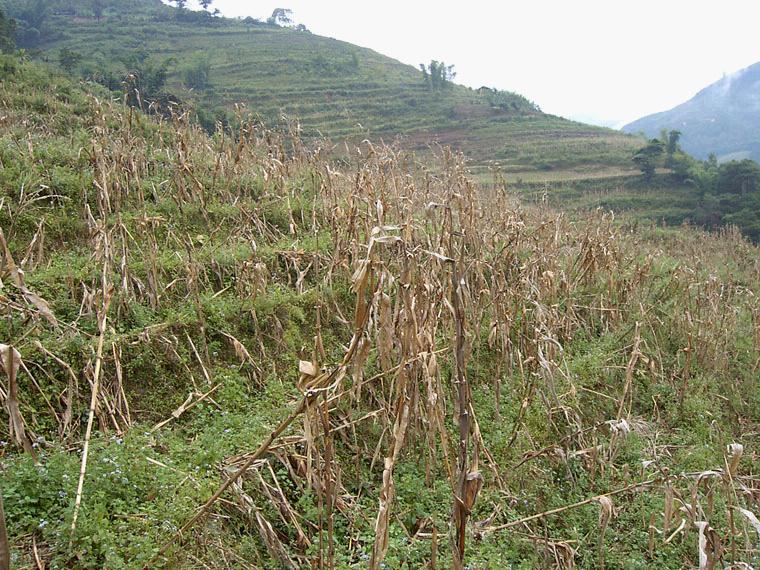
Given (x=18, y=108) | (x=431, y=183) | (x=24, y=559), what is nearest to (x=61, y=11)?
(x=18, y=108)

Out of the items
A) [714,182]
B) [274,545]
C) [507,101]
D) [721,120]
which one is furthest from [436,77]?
[721,120]

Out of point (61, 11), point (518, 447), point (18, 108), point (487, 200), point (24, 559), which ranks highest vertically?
point (61, 11)

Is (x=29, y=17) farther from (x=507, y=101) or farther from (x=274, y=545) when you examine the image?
(x=274, y=545)

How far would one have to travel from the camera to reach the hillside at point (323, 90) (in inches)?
1305

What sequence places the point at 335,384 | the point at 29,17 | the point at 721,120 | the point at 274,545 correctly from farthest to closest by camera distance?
the point at 721,120, the point at 29,17, the point at 274,545, the point at 335,384

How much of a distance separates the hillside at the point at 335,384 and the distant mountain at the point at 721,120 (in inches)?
3298

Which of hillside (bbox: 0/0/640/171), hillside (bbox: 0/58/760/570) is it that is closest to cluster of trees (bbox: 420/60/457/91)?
hillside (bbox: 0/0/640/171)

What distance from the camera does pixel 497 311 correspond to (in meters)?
4.27

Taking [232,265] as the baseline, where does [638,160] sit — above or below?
above

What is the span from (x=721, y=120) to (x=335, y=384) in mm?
124232

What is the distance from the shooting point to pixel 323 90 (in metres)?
43.1

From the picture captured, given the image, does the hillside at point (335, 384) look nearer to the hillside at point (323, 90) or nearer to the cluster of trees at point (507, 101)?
the hillside at point (323, 90)

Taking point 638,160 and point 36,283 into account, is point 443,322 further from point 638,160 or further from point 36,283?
point 638,160

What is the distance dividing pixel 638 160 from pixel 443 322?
3003cm
